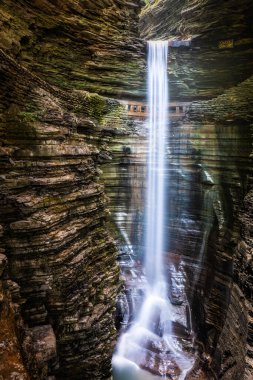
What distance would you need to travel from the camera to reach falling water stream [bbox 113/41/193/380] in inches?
624

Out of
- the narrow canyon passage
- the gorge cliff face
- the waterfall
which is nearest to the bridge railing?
the narrow canyon passage

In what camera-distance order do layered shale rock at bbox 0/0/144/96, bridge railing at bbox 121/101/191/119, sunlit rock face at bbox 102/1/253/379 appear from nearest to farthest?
sunlit rock face at bbox 102/1/253/379, layered shale rock at bbox 0/0/144/96, bridge railing at bbox 121/101/191/119

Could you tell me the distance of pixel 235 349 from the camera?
13.4 m

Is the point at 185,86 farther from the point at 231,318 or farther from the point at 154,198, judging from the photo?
the point at 231,318

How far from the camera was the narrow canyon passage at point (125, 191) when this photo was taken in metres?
9.60

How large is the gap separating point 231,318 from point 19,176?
11.8 meters

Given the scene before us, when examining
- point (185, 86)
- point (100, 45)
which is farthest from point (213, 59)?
point (100, 45)

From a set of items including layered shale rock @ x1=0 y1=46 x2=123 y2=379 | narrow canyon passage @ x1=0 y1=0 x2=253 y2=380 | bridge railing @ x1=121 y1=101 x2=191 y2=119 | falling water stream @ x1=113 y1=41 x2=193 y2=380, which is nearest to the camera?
layered shale rock @ x1=0 y1=46 x2=123 y2=379

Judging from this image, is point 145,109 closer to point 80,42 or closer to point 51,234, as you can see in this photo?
point 80,42

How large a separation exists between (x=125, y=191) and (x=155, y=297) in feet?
26.8

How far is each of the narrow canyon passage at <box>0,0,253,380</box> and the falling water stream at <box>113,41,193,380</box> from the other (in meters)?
0.08

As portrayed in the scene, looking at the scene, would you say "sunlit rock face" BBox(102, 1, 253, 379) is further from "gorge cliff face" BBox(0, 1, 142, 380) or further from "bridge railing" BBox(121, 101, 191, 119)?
"gorge cliff face" BBox(0, 1, 142, 380)

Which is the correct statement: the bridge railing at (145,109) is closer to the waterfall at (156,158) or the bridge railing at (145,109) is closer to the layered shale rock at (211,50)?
the waterfall at (156,158)

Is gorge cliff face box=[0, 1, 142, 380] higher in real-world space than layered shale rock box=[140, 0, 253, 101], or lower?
lower
